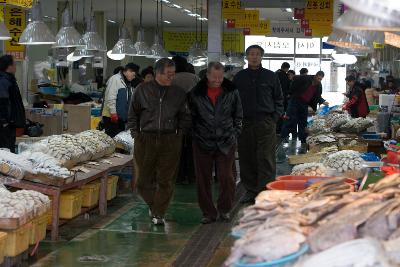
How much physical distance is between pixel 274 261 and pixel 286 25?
3189cm

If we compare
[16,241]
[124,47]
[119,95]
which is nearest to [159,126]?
[16,241]

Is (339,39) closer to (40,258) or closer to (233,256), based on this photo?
(40,258)

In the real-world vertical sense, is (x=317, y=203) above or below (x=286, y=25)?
below

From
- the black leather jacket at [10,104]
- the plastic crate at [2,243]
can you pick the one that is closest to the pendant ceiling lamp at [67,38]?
the black leather jacket at [10,104]

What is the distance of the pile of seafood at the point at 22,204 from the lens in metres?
6.80

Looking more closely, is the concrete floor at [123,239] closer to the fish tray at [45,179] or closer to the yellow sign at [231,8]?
the fish tray at [45,179]

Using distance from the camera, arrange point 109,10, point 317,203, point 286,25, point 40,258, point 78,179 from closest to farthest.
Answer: point 317,203 < point 40,258 < point 78,179 < point 109,10 < point 286,25

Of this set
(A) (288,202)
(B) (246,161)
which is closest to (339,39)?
(B) (246,161)

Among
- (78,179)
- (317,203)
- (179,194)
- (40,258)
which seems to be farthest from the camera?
(179,194)

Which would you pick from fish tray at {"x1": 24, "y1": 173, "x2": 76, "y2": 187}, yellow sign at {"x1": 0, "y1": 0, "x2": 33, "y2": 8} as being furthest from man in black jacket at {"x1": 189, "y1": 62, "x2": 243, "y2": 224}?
yellow sign at {"x1": 0, "y1": 0, "x2": 33, "y2": 8}

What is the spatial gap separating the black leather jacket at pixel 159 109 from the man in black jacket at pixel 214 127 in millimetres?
152

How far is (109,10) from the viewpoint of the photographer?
2942 centimetres

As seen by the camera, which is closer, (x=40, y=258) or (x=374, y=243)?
(x=374, y=243)

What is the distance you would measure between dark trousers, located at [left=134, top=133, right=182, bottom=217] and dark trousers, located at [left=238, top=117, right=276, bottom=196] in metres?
1.39
